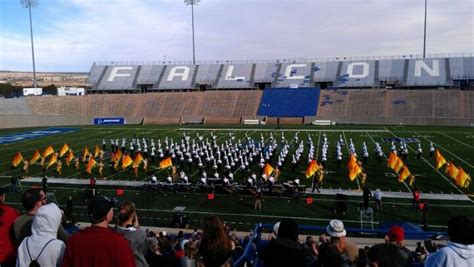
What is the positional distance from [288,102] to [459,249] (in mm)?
46617

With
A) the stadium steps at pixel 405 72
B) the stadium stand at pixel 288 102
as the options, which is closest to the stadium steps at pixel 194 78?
the stadium stand at pixel 288 102

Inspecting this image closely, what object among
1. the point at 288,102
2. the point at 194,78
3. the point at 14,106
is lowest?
the point at 14,106

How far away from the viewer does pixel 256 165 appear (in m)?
21.2

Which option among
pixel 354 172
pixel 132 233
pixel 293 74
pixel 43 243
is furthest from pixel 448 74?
pixel 43 243

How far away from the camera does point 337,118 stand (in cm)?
4459

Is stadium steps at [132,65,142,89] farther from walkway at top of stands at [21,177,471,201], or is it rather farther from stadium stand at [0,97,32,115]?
walkway at top of stands at [21,177,471,201]

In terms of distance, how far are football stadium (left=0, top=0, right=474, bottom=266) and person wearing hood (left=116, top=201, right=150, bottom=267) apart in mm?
15

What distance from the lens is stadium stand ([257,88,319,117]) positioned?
46938 mm

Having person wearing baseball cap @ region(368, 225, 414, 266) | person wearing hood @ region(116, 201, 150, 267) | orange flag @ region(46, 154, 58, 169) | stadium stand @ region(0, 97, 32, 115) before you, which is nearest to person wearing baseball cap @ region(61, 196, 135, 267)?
person wearing hood @ region(116, 201, 150, 267)

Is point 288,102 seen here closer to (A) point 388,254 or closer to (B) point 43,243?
(A) point 388,254

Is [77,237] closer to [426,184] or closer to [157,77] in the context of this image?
[426,184]

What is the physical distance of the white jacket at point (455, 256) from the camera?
2.99 metres

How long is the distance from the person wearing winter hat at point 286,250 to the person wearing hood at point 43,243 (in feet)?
5.34

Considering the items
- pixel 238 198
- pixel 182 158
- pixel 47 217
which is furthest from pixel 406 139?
pixel 47 217
